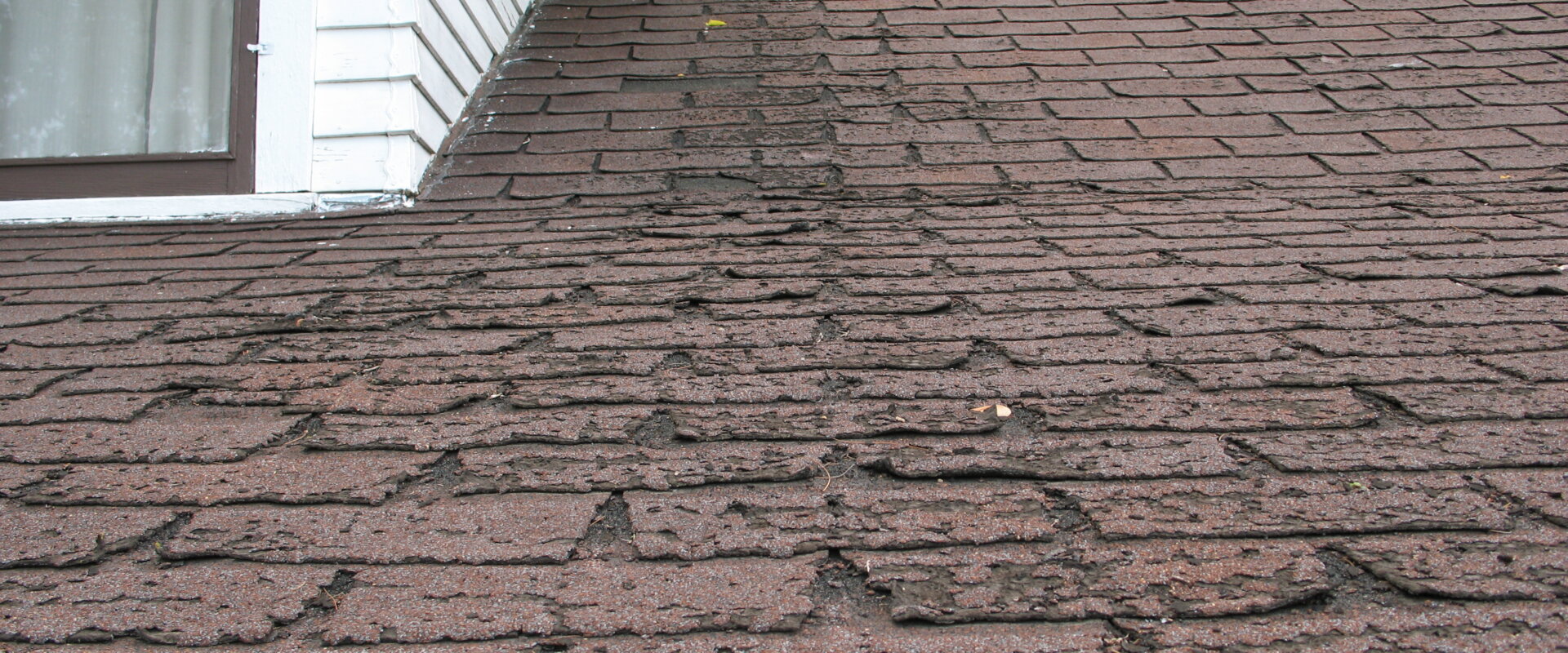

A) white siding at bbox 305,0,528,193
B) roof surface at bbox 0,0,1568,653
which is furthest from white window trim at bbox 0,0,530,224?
roof surface at bbox 0,0,1568,653

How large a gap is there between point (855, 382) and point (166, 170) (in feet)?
9.36

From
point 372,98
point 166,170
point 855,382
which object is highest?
point 372,98

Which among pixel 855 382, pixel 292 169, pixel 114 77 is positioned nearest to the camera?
pixel 855 382

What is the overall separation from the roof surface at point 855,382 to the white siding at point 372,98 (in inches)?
6.3

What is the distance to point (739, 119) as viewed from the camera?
11.4ft

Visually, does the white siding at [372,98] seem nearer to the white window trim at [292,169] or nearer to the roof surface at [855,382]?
the white window trim at [292,169]

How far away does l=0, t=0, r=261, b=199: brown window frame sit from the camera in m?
3.20

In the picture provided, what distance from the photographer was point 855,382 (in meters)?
1.80

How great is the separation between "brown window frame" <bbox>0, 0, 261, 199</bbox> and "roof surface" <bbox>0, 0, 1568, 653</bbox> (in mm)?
211

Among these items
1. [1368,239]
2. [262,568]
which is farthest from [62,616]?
[1368,239]

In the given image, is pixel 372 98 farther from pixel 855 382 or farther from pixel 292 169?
pixel 855 382

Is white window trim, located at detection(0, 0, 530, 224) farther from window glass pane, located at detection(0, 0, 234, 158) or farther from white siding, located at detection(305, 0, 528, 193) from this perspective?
window glass pane, located at detection(0, 0, 234, 158)

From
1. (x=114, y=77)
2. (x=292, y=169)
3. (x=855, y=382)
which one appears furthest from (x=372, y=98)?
(x=855, y=382)

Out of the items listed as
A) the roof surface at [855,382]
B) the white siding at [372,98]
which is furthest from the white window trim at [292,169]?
the roof surface at [855,382]
